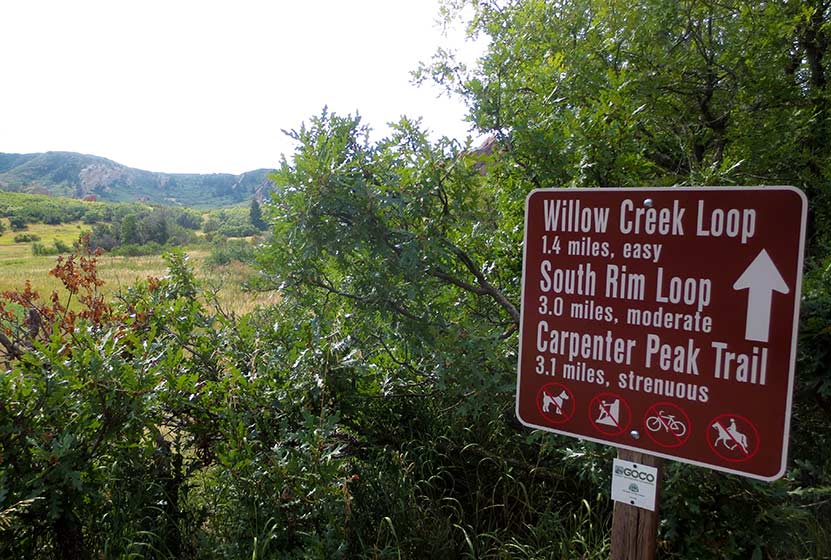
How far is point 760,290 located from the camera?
1.51 metres

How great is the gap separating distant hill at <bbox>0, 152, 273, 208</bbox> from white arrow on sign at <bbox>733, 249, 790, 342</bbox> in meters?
142

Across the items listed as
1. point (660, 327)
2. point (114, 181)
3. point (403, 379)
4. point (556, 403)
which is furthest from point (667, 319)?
point (114, 181)

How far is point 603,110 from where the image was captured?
8.57ft

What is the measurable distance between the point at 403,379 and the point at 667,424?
2037mm

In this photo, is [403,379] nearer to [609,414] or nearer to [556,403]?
[556,403]

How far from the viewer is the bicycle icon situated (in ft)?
5.38

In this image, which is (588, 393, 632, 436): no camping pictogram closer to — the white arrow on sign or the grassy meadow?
the white arrow on sign

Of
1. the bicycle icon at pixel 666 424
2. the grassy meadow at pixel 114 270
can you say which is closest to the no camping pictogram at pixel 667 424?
the bicycle icon at pixel 666 424

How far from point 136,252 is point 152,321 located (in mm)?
38334

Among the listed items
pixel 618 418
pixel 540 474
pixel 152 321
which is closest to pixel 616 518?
pixel 618 418

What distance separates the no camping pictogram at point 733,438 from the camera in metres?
1.52

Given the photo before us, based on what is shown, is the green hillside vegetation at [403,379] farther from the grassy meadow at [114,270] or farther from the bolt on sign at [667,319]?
the bolt on sign at [667,319]

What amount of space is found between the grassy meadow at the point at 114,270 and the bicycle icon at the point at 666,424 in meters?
2.21

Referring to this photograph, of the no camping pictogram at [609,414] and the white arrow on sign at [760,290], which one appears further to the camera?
the no camping pictogram at [609,414]
